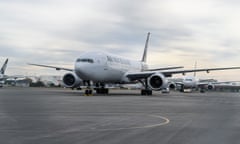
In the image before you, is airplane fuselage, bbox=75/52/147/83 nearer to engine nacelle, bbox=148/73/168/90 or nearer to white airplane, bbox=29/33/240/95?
white airplane, bbox=29/33/240/95

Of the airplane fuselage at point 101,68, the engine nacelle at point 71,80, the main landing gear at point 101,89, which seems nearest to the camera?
the airplane fuselage at point 101,68

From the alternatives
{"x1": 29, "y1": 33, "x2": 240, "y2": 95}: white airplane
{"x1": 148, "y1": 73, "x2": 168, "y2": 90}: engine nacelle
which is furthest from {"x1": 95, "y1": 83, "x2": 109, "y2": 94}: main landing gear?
{"x1": 148, "y1": 73, "x2": 168, "y2": 90}: engine nacelle

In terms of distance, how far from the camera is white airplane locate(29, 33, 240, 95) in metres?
40.0

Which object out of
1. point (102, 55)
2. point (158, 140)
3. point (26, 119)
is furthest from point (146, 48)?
point (158, 140)

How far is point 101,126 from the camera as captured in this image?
12344 mm

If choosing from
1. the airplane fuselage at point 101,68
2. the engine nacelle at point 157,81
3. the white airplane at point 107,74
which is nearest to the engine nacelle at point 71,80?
the white airplane at point 107,74

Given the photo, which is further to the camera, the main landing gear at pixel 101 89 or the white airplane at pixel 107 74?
the main landing gear at pixel 101 89

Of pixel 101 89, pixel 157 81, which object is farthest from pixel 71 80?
pixel 157 81

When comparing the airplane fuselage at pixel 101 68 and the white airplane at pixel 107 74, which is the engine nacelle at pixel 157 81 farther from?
the airplane fuselage at pixel 101 68

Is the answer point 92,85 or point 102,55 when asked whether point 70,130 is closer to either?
point 102,55

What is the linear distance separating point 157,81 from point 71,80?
888cm

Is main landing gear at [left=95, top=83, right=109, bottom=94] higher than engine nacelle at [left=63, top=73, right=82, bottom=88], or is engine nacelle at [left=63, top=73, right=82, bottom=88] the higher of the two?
engine nacelle at [left=63, top=73, right=82, bottom=88]

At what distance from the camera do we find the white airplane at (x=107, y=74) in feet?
131

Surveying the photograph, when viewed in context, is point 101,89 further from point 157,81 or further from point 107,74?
point 157,81
